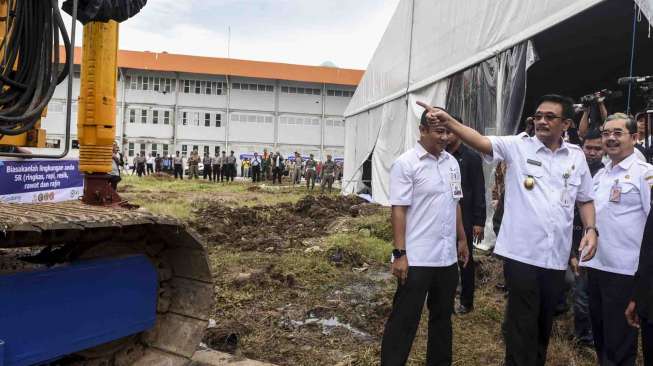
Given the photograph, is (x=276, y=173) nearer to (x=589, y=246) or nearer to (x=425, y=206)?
(x=425, y=206)

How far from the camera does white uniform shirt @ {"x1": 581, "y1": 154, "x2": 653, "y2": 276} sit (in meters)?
3.23

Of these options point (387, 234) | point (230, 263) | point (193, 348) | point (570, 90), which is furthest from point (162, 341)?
point (570, 90)

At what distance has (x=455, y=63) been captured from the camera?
29.2 feet

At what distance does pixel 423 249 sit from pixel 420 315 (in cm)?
41

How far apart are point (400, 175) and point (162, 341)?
184 cm

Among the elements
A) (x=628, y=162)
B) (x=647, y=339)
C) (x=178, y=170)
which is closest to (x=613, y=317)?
(x=647, y=339)

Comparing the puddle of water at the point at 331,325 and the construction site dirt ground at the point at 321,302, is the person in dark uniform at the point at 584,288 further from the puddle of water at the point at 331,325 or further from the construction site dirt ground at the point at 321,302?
the puddle of water at the point at 331,325

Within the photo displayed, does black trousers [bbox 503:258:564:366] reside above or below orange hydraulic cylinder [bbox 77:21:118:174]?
below

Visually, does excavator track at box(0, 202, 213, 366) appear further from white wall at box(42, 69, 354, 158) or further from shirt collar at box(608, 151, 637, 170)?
white wall at box(42, 69, 354, 158)

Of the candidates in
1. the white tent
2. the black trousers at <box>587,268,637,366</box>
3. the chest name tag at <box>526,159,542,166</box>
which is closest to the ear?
the chest name tag at <box>526,159,542,166</box>

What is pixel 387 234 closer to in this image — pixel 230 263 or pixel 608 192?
pixel 230 263

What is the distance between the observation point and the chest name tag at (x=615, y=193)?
3.34 m

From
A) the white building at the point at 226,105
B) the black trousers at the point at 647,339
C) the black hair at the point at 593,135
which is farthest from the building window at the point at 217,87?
the black trousers at the point at 647,339

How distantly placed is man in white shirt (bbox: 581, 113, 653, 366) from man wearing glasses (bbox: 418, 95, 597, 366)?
293mm
